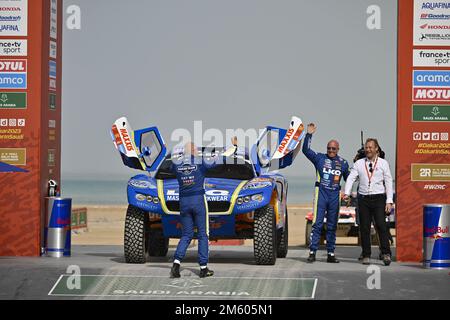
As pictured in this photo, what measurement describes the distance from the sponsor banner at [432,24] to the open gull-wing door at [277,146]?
2.43 metres

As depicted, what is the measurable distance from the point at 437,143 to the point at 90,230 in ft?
80.0

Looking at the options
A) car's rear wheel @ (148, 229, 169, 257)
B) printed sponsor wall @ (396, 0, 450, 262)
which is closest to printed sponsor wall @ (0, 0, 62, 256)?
car's rear wheel @ (148, 229, 169, 257)

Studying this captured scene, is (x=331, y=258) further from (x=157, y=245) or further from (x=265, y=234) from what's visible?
(x=157, y=245)

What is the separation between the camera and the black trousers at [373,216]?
55.0 ft

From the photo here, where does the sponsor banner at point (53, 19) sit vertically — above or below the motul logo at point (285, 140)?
above

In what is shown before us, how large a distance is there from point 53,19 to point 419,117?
6.48 meters

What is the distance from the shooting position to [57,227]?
59.4 ft

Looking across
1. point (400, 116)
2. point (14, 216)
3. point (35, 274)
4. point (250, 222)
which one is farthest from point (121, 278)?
point (400, 116)

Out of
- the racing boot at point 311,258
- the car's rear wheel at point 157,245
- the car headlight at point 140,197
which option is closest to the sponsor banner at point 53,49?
the car's rear wheel at point 157,245

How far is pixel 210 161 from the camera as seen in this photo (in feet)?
50.6

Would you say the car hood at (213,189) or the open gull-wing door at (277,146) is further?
the open gull-wing door at (277,146)

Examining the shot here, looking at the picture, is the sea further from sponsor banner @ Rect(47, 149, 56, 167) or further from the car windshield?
the car windshield

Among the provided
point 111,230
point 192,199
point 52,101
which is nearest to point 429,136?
Answer: point 192,199

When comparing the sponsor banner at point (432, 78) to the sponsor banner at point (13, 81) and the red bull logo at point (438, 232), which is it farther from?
the sponsor banner at point (13, 81)
